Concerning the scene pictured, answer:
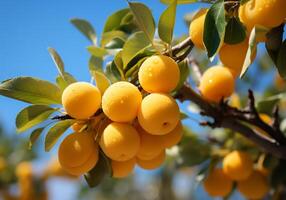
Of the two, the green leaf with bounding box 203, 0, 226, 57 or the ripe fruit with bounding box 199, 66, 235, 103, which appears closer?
the green leaf with bounding box 203, 0, 226, 57

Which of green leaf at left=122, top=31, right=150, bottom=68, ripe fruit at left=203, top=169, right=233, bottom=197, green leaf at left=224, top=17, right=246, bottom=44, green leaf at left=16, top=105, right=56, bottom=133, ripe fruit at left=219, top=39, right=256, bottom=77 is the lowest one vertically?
ripe fruit at left=203, top=169, right=233, bottom=197

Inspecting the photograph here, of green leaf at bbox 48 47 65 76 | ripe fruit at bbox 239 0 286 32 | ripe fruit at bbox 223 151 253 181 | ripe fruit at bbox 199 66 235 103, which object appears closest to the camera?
ripe fruit at bbox 239 0 286 32

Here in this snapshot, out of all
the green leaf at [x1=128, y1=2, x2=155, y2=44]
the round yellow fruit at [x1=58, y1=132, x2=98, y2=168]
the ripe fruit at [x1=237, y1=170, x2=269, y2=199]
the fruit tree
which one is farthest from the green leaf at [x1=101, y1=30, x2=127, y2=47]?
the ripe fruit at [x1=237, y1=170, x2=269, y2=199]

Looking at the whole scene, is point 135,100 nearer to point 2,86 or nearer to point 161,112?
point 161,112

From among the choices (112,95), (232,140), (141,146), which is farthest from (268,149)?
(112,95)

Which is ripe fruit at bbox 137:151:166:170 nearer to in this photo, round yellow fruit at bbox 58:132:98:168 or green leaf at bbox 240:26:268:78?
round yellow fruit at bbox 58:132:98:168
